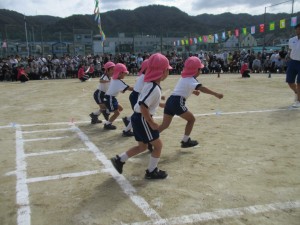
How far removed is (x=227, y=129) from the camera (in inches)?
250

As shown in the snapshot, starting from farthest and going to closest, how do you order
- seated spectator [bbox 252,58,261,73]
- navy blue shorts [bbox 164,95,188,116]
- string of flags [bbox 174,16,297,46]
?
seated spectator [bbox 252,58,261,73] < string of flags [bbox 174,16,297,46] < navy blue shorts [bbox 164,95,188,116]

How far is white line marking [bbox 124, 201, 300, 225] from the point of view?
2918 millimetres

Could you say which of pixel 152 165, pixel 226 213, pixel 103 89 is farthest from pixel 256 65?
pixel 226 213

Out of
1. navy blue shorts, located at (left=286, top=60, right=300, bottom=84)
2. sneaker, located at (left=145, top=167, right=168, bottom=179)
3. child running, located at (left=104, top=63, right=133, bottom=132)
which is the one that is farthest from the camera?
navy blue shorts, located at (left=286, top=60, right=300, bottom=84)

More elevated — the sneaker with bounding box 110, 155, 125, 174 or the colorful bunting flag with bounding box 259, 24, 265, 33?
the colorful bunting flag with bounding box 259, 24, 265, 33

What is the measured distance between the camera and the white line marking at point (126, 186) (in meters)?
3.10

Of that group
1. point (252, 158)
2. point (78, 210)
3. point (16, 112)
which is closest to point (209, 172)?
point (252, 158)

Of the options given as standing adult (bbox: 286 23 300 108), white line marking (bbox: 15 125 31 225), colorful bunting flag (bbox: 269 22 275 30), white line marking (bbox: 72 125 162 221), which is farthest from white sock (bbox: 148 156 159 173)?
colorful bunting flag (bbox: 269 22 275 30)

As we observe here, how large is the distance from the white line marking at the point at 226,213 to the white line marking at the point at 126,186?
140 mm

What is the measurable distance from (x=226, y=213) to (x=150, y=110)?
1562mm

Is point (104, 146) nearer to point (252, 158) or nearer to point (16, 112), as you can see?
point (252, 158)

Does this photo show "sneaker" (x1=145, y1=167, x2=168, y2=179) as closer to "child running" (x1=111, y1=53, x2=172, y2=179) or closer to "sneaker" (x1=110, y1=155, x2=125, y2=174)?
"child running" (x1=111, y1=53, x2=172, y2=179)

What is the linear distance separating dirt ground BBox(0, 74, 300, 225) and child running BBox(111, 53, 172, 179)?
0.20 m

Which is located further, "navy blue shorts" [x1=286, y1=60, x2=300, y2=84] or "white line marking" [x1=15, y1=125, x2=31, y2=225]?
"navy blue shorts" [x1=286, y1=60, x2=300, y2=84]
